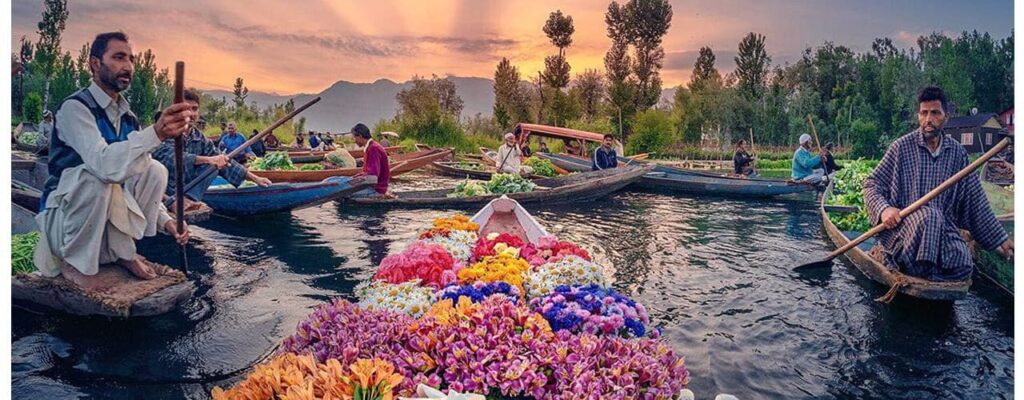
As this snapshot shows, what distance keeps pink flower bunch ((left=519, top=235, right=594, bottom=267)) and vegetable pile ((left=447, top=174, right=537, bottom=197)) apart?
7227mm

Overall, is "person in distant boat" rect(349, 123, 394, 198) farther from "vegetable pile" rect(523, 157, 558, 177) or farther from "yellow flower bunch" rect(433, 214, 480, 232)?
"vegetable pile" rect(523, 157, 558, 177)

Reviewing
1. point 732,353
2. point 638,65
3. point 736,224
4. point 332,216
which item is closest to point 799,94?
point 638,65

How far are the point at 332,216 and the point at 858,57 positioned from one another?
119 ft

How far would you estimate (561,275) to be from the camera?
359cm

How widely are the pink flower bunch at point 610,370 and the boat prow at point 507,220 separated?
326 cm

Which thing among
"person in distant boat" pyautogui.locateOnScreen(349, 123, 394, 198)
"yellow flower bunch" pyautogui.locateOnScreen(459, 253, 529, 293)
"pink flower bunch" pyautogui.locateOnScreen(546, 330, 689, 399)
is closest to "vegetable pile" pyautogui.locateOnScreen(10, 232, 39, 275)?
"yellow flower bunch" pyautogui.locateOnScreen(459, 253, 529, 293)

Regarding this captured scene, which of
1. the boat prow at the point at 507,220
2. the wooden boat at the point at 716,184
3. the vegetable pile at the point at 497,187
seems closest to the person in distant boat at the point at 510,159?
the vegetable pile at the point at 497,187

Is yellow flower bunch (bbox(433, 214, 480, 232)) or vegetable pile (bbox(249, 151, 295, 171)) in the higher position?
vegetable pile (bbox(249, 151, 295, 171))

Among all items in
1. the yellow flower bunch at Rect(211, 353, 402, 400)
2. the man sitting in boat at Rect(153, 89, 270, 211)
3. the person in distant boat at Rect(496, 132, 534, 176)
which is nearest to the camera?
the yellow flower bunch at Rect(211, 353, 402, 400)

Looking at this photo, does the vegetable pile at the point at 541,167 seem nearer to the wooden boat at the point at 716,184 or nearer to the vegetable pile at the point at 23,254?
the wooden boat at the point at 716,184

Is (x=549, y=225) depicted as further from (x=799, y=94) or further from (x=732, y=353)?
(x=799, y=94)

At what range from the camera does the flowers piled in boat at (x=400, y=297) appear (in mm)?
3047

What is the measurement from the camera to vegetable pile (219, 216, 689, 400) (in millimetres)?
1919

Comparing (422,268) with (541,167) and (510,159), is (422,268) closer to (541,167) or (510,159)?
(510,159)
